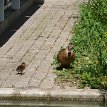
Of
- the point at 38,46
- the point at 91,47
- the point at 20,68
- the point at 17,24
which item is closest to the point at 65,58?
the point at 20,68

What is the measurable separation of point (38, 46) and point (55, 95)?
386 centimetres

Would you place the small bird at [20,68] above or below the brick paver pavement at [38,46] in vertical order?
above

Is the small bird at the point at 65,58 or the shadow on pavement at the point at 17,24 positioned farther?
the shadow on pavement at the point at 17,24

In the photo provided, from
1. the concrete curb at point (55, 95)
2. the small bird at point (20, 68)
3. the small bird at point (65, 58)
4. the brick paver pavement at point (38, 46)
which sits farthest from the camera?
the small bird at point (65, 58)

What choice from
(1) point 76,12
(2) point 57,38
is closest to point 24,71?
(2) point 57,38

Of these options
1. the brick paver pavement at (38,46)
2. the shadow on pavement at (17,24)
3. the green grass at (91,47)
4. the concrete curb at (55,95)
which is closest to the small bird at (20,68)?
the brick paver pavement at (38,46)

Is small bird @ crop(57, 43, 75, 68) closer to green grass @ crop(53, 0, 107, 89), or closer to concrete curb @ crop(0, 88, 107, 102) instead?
green grass @ crop(53, 0, 107, 89)

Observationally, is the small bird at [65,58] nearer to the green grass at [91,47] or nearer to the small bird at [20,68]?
the green grass at [91,47]

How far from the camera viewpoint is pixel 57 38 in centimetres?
1316

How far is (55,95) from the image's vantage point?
8578 millimetres

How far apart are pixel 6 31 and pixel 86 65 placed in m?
4.57

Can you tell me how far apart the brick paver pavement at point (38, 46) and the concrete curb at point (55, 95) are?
1.32ft

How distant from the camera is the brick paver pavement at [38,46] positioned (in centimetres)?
955

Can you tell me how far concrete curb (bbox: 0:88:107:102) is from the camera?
8.55m
